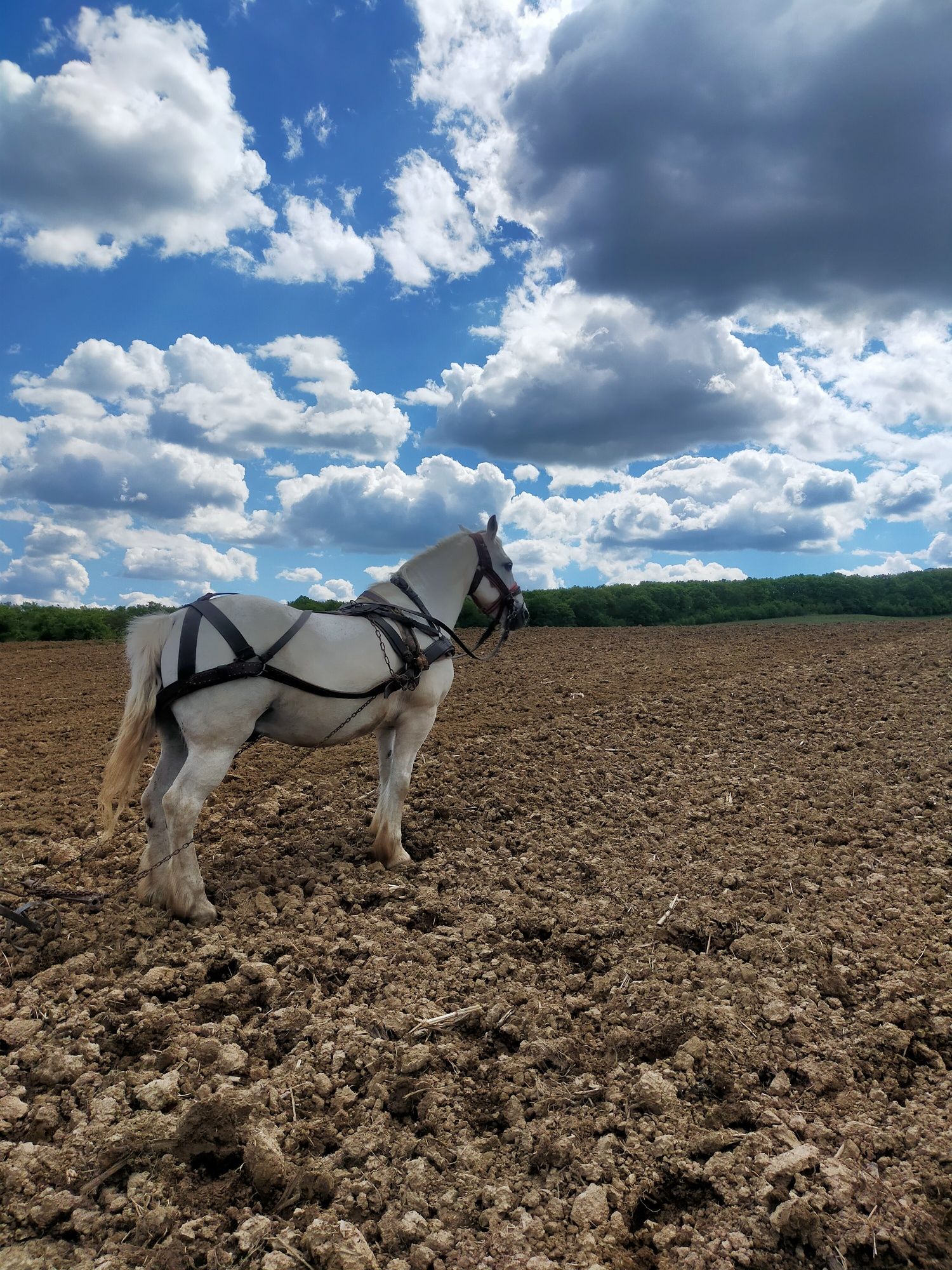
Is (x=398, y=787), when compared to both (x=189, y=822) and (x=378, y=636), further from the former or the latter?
(x=189, y=822)

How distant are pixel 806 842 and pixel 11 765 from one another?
7.71 m

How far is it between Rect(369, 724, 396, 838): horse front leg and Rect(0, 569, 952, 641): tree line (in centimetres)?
1771

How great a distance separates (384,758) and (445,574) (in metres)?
1.53

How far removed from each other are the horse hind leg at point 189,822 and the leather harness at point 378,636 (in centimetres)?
42

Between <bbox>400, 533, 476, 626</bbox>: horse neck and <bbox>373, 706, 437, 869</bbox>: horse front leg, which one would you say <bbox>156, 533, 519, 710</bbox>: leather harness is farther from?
<bbox>373, 706, 437, 869</bbox>: horse front leg

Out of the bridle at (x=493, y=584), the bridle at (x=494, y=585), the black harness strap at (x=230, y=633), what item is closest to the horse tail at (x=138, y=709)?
the black harness strap at (x=230, y=633)

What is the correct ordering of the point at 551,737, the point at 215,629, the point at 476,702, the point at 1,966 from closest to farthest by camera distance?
the point at 1,966, the point at 215,629, the point at 551,737, the point at 476,702

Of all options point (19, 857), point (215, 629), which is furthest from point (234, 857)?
point (215, 629)

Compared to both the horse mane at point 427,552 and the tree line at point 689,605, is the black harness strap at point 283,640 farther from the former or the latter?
the tree line at point 689,605

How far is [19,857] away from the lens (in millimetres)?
5352

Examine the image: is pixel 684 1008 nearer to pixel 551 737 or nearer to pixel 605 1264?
pixel 605 1264

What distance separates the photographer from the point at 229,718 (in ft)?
14.3

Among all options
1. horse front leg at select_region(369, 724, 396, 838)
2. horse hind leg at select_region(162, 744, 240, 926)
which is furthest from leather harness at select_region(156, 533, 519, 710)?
horse front leg at select_region(369, 724, 396, 838)

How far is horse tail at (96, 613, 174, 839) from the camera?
14.5 ft
